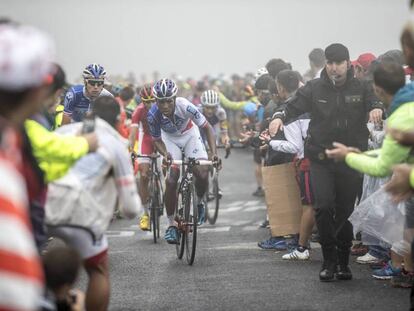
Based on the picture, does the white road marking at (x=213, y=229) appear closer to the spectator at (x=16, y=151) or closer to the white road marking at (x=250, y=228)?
the white road marking at (x=250, y=228)

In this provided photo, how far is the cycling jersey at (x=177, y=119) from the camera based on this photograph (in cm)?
1214

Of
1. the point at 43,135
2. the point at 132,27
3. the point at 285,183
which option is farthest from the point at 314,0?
the point at 43,135

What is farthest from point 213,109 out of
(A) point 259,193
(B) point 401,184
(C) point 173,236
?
(B) point 401,184

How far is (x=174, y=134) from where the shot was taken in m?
12.5

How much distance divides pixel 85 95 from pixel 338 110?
3.78m

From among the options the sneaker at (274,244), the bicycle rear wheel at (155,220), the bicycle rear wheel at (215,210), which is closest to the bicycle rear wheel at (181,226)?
the sneaker at (274,244)

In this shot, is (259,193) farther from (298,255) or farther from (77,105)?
(298,255)

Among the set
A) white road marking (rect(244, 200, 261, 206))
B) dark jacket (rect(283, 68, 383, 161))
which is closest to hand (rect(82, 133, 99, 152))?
dark jacket (rect(283, 68, 383, 161))

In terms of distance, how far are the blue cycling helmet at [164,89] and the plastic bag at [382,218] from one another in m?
3.12

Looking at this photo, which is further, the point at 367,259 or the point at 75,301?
the point at 367,259

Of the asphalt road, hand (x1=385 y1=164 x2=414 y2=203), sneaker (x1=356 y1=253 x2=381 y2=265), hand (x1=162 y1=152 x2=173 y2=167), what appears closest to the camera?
hand (x1=385 y1=164 x2=414 y2=203)

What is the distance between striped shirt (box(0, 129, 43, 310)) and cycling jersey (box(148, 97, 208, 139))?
865 centimetres

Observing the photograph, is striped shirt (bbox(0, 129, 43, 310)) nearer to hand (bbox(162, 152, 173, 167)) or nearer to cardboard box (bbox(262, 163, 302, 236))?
hand (bbox(162, 152, 173, 167))

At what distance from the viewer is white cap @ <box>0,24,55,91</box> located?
369 cm
